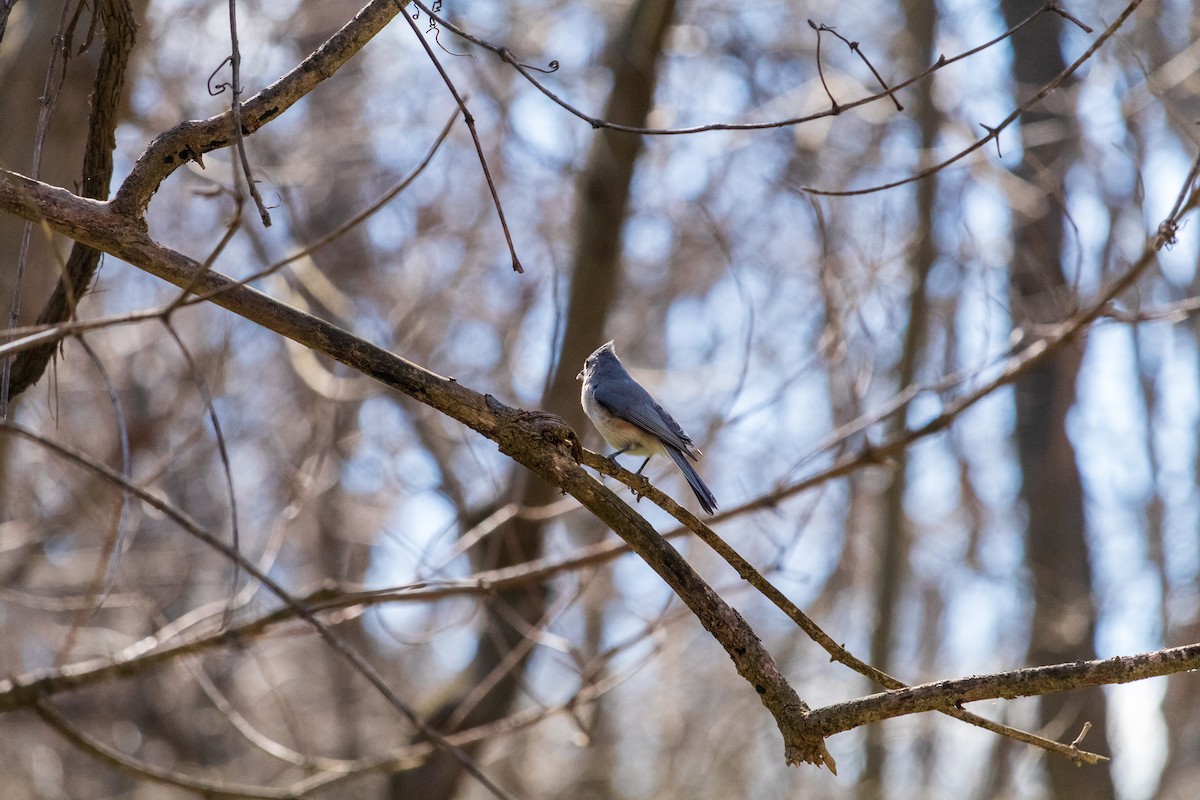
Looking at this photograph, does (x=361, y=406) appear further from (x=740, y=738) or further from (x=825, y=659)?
(x=825, y=659)

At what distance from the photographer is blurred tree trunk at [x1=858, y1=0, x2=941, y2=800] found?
689 cm

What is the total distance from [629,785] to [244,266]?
7341mm

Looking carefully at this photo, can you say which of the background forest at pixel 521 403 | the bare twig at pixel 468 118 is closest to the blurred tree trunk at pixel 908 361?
→ the background forest at pixel 521 403

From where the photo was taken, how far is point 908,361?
7.06 meters

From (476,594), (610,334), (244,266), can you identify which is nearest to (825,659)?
(610,334)

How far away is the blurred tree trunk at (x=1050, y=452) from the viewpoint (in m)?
6.96

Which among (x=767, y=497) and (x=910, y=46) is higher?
(x=910, y=46)

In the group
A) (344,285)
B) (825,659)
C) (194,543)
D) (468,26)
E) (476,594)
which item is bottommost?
(476,594)

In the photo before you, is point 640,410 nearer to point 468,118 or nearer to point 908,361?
point 468,118

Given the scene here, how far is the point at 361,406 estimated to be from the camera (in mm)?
9406

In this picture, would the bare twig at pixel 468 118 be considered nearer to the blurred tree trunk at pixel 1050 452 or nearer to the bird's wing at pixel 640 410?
the bird's wing at pixel 640 410

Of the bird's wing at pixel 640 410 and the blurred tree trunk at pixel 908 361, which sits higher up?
the blurred tree trunk at pixel 908 361

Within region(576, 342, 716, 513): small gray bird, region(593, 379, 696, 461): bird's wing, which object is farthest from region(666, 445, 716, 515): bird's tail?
region(593, 379, 696, 461): bird's wing

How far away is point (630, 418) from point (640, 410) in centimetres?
5
